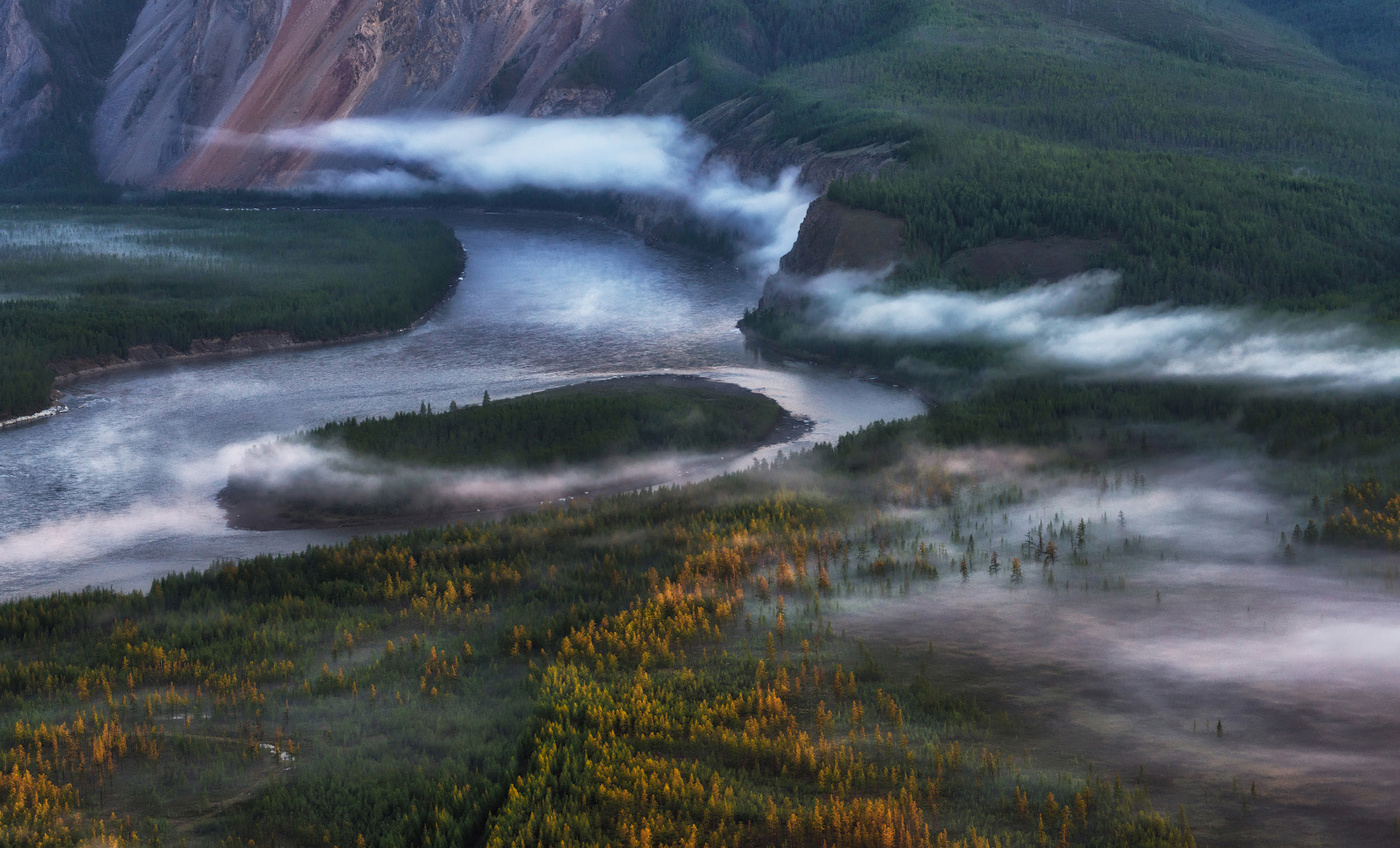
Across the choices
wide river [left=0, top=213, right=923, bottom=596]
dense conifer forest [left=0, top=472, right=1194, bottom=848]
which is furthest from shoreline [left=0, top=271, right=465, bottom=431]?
dense conifer forest [left=0, top=472, right=1194, bottom=848]

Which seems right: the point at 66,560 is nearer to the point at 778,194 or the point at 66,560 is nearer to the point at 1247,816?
the point at 1247,816

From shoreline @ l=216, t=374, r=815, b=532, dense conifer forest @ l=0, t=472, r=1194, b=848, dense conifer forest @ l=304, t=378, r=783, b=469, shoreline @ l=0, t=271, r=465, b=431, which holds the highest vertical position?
shoreline @ l=0, t=271, r=465, b=431

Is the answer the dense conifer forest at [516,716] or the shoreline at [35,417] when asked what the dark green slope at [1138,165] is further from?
the dense conifer forest at [516,716]

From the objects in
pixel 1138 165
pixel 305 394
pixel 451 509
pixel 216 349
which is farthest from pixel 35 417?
pixel 1138 165

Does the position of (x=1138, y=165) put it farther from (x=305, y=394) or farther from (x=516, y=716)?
(x=516, y=716)

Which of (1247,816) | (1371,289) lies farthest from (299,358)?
(1247,816)

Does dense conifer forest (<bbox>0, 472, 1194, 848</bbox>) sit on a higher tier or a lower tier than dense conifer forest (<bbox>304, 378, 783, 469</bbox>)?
lower

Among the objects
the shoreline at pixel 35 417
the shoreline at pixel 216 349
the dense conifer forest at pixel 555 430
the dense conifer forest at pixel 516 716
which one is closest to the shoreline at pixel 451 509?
the dense conifer forest at pixel 555 430

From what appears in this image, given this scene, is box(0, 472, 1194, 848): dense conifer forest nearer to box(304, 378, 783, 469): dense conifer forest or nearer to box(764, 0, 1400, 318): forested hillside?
box(304, 378, 783, 469): dense conifer forest
